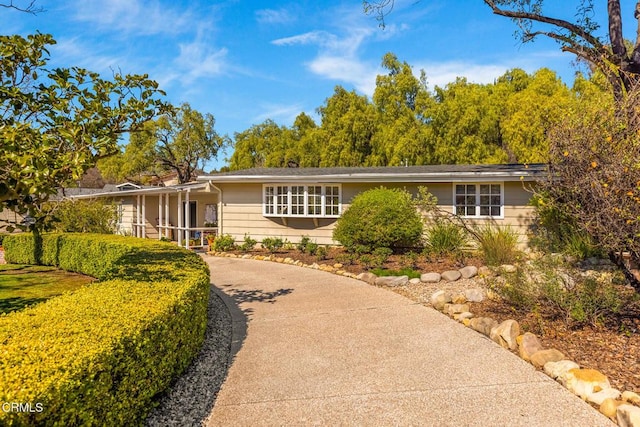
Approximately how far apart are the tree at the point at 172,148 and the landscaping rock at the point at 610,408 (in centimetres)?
3072

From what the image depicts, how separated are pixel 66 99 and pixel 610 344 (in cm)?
626

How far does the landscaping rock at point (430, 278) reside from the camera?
306 inches

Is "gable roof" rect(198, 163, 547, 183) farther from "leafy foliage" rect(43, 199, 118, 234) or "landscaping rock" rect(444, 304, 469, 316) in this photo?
"landscaping rock" rect(444, 304, 469, 316)

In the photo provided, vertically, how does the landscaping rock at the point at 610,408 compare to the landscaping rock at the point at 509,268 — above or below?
below

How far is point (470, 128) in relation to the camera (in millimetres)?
22078

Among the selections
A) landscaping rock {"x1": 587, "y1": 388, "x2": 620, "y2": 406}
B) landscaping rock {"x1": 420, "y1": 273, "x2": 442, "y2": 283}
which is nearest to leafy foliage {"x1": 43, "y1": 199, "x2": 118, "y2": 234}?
landscaping rock {"x1": 420, "y1": 273, "x2": 442, "y2": 283}

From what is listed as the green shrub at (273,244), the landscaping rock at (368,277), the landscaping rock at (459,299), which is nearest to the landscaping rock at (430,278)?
the landscaping rock at (368,277)

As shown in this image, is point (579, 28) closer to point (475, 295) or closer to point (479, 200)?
point (479, 200)

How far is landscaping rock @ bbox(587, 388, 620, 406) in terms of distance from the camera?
3189mm

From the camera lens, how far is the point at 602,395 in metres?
3.22

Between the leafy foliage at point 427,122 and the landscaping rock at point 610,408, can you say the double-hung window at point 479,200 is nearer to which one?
the landscaping rock at point 610,408

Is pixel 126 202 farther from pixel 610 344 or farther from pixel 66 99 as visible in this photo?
pixel 610 344

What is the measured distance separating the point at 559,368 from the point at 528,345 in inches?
19.5

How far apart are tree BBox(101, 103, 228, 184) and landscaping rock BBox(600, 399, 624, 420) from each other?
30.7m
